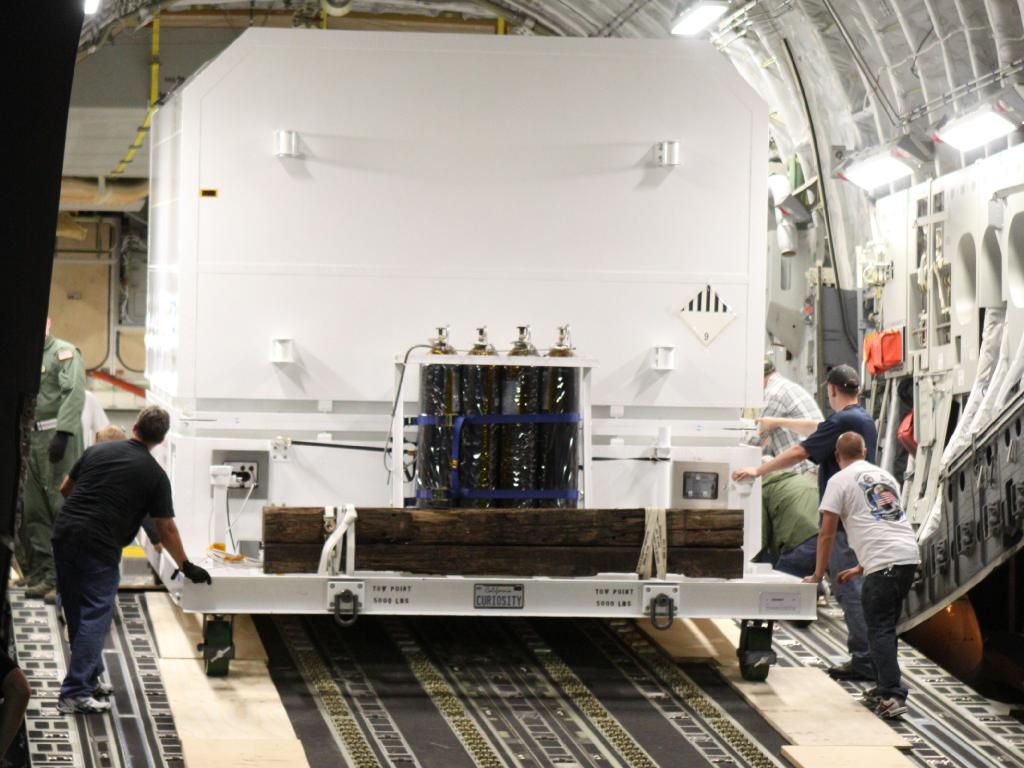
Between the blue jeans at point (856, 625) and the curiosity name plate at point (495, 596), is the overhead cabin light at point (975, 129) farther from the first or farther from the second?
the curiosity name plate at point (495, 596)

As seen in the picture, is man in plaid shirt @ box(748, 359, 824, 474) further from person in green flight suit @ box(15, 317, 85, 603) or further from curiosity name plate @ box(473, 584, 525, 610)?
person in green flight suit @ box(15, 317, 85, 603)

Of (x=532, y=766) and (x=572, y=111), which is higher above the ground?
(x=572, y=111)

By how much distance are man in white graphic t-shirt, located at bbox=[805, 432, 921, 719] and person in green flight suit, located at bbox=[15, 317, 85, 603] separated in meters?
5.28

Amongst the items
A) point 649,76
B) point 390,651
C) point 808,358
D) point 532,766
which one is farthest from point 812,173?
point 532,766

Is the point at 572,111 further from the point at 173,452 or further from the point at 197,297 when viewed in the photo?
the point at 173,452

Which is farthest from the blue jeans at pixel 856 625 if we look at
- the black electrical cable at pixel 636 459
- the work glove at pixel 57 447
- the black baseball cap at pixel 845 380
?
the work glove at pixel 57 447

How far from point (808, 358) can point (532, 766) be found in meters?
6.81

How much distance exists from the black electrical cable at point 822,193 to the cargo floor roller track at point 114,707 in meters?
5.91

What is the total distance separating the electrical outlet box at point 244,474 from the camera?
888cm

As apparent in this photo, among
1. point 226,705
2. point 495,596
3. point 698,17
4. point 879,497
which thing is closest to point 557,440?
point 495,596

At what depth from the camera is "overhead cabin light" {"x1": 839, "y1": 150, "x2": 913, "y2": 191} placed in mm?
11312

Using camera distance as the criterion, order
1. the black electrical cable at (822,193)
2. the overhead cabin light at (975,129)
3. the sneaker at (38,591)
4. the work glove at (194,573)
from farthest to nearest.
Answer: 1. the black electrical cable at (822,193)
2. the sneaker at (38,591)
3. the overhead cabin light at (975,129)
4. the work glove at (194,573)

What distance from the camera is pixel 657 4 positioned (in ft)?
42.8

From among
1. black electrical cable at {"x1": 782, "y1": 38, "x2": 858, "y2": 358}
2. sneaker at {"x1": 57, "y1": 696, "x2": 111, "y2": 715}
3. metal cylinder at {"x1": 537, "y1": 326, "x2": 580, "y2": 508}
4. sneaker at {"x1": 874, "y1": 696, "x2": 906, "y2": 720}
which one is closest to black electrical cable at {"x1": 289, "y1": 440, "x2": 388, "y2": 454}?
metal cylinder at {"x1": 537, "y1": 326, "x2": 580, "y2": 508}
